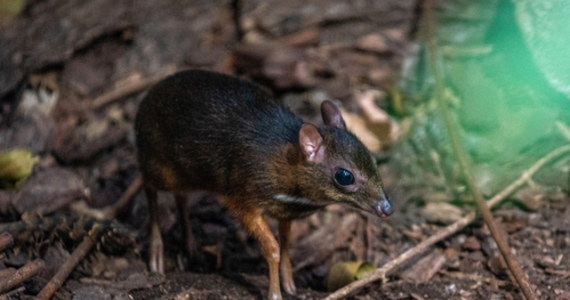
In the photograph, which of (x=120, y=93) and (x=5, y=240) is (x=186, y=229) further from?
(x=120, y=93)

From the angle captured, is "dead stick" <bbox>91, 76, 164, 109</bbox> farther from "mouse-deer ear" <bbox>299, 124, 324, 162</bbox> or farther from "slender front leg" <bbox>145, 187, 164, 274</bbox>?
"mouse-deer ear" <bbox>299, 124, 324, 162</bbox>

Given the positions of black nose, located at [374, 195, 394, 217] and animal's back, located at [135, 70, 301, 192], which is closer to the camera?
black nose, located at [374, 195, 394, 217]

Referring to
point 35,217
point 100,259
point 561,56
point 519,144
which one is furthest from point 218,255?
point 561,56

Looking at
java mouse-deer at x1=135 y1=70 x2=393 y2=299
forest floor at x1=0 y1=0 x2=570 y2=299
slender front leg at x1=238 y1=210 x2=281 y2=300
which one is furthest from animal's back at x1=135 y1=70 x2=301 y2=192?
forest floor at x1=0 y1=0 x2=570 y2=299

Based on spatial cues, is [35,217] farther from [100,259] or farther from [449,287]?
[449,287]

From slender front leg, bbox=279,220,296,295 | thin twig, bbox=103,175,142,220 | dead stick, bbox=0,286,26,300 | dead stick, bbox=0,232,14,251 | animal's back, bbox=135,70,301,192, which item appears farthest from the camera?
thin twig, bbox=103,175,142,220
